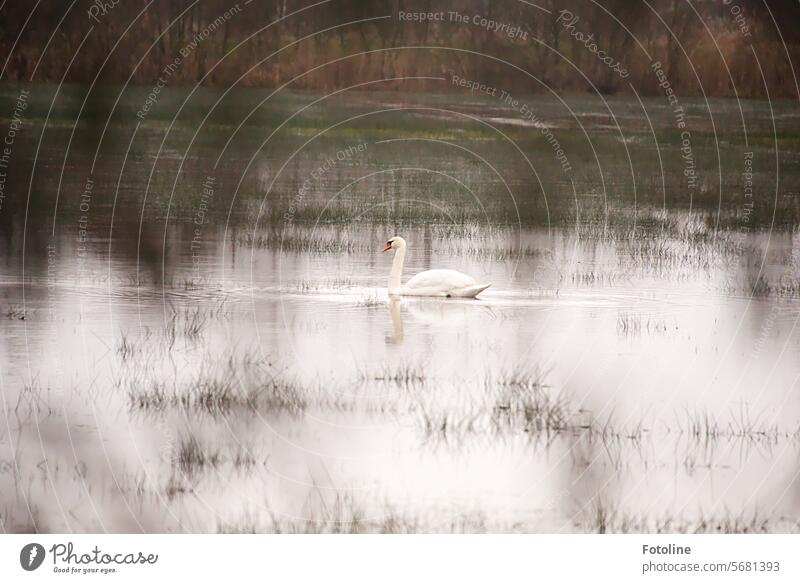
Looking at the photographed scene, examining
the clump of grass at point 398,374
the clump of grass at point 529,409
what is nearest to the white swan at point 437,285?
the clump of grass at point 398,374

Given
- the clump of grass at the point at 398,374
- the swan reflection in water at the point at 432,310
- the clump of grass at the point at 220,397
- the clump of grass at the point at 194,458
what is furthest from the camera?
the swan reflection in water at the point at 432,310

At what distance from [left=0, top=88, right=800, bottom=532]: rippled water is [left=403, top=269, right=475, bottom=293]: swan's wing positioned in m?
0.20

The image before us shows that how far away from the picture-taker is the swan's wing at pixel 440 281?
1711 centimetres

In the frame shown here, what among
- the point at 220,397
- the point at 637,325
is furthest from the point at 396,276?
the point at 220,397

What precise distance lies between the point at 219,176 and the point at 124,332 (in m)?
15.0

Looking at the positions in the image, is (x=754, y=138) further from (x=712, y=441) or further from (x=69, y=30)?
(x=712, y=441)

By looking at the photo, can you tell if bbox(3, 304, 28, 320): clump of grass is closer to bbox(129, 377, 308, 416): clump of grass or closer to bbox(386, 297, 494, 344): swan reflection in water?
bbox(129, 377, 308, 416): clump of grass

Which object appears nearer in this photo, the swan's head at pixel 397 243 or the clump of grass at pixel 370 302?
the clump of grass at pixel 370 302

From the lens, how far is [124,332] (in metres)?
14.5

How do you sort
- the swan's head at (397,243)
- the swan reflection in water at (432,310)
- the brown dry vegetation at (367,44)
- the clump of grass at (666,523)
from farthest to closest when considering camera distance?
the brown dry vegetation at (367,44) → the swan's head at (397,243) → the swan reflection in water at (432,310) → the clump of grass at (666,523)

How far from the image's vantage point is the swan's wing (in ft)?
56.1

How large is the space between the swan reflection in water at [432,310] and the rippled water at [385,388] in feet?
0.17

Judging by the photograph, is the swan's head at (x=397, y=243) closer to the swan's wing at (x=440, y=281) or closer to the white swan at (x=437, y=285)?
the white swan at (x=437, y=285)

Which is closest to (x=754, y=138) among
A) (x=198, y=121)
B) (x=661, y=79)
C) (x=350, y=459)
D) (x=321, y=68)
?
(x=661, y=79)
